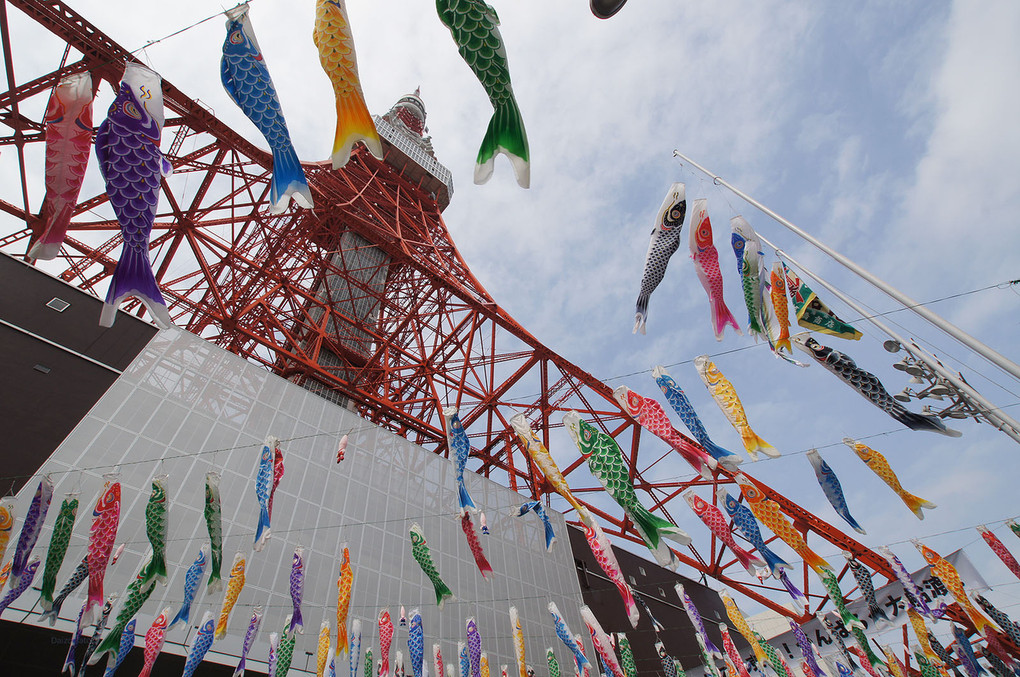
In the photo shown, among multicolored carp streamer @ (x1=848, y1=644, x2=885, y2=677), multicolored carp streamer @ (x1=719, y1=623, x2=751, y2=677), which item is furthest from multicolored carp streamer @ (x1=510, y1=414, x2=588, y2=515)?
multicolored carp streamer @ (x1=848, y1=644, x2=885, y2=677)

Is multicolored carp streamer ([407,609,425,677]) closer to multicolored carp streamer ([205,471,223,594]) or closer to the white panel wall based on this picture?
the white panel wall

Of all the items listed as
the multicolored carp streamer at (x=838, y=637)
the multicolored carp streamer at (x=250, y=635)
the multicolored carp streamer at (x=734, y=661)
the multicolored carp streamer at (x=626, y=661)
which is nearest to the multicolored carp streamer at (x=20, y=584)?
the multicolored carp streamer at (x=250, y=635)

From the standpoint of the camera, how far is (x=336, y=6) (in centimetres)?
529

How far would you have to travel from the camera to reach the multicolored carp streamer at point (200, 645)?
283 inches

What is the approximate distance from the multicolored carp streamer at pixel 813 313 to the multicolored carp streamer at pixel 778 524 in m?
3.14

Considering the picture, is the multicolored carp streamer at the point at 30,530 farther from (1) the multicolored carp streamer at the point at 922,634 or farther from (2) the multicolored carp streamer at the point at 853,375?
(1) the multicolored carp streamer at the point at 922,634

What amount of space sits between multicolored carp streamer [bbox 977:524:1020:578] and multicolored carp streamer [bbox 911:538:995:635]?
0.76m

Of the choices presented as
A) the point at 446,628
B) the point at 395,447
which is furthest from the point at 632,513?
the point at 395,447

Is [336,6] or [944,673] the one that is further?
[944,673]

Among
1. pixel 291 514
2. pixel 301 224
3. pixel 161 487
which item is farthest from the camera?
pixel 301 224

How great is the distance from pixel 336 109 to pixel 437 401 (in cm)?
1172

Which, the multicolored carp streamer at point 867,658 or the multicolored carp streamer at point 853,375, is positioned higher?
the multicolored carp streamer at point 853,375

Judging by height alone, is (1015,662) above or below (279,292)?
below

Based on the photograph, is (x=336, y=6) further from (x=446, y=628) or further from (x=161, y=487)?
(x=446, y=628)
